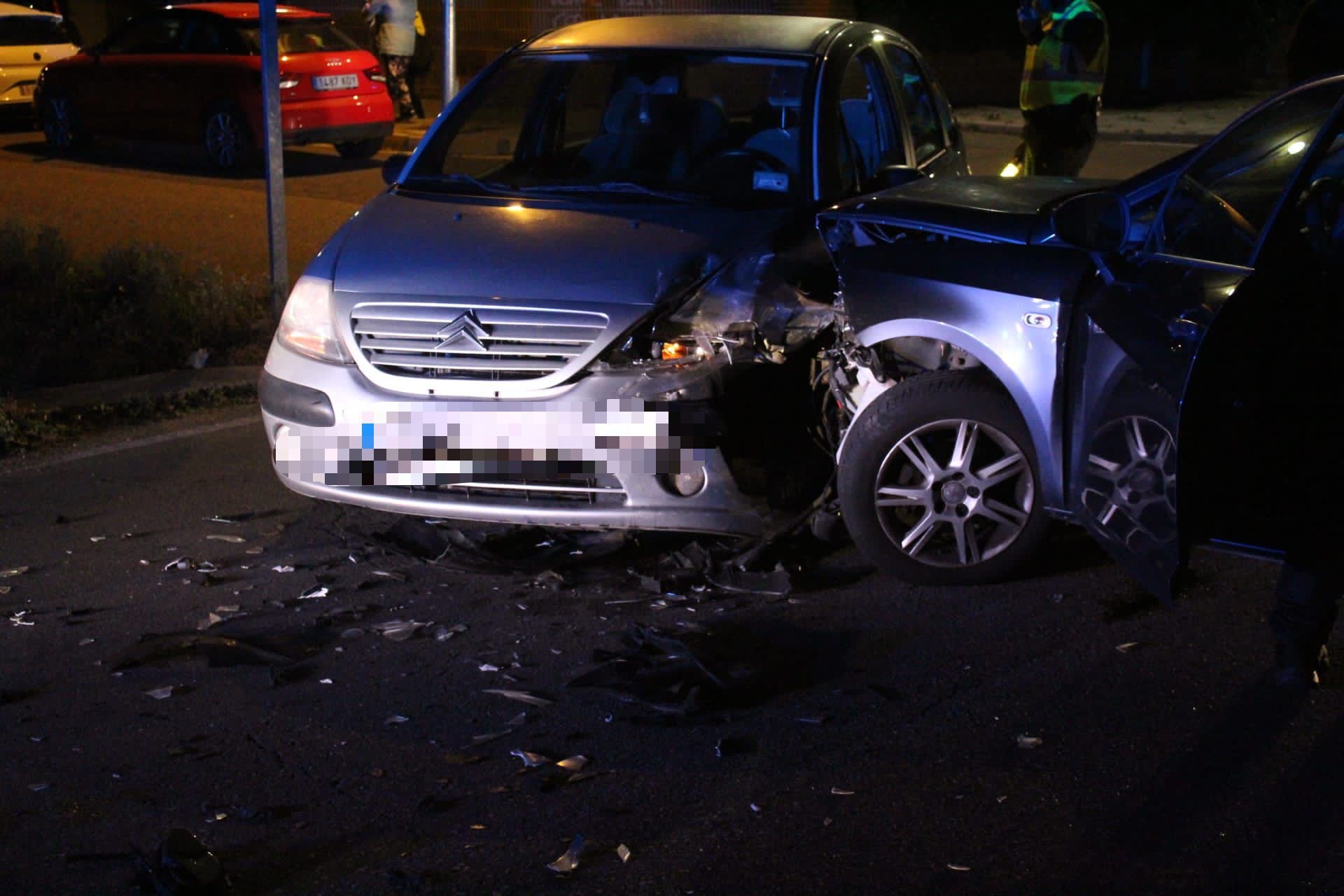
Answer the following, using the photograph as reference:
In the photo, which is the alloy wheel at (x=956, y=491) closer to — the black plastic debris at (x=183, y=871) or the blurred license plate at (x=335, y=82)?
the black plastic debris at (x=183, y=871)

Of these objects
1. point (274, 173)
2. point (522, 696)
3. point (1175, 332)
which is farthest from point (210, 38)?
point (1175, 332)

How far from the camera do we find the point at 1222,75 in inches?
1092

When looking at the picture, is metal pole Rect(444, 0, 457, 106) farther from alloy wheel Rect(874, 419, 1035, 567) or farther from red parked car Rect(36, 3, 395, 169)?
alloy wheel Rect(874, 419, 1035, 567)

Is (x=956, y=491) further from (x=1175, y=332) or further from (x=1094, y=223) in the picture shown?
(x=1175, y=332)

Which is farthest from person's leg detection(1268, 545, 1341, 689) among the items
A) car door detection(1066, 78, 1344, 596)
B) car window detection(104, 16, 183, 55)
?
car window detection(104, 16, 183, 55)

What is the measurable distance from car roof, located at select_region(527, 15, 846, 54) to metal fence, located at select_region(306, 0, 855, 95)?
54.6ft

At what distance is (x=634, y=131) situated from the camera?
258 inches

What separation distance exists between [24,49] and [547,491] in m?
18.1

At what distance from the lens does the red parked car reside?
16234 millimetres

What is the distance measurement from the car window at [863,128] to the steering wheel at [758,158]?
24cm

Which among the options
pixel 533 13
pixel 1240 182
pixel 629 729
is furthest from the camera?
pixel 533 13

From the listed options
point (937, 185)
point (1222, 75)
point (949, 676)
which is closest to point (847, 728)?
point (949, 676)

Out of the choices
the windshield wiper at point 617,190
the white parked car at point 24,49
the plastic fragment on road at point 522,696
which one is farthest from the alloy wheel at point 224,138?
the plastic fragment on road at point 522,696

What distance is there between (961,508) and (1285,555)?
1.27 meters
